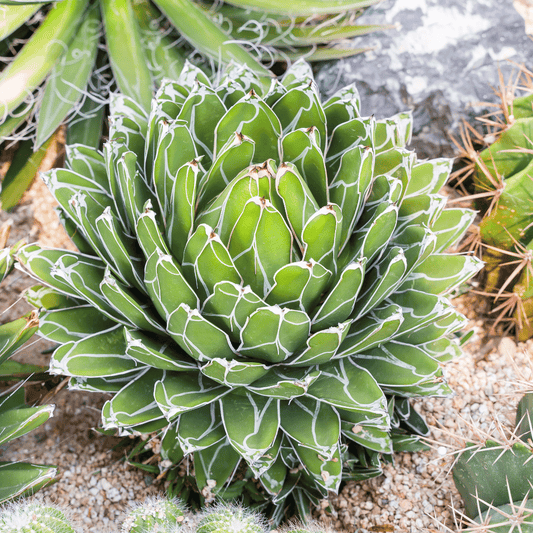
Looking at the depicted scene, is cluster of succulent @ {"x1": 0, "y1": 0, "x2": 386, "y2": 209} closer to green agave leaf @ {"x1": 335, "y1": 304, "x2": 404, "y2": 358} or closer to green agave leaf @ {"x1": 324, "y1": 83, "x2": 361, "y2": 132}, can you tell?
green agave leaf @ {"x1": 324, "y1": 83, "x2": 361, "y2": 132}

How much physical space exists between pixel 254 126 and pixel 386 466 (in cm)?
90

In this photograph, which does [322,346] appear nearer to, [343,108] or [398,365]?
[398,365]

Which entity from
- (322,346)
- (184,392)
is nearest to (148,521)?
(184,392)

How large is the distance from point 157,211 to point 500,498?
0.87 m

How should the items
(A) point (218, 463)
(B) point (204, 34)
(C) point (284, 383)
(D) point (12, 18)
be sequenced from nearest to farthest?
(C) point (284, 383)
(A) point (218, 463)
(D) point (12, 18)
(B) point (204, 34)

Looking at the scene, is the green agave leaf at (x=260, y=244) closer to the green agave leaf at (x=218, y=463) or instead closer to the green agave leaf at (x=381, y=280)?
the green agave leaf at (x=381, y=280)

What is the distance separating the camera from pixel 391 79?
1.75 meters

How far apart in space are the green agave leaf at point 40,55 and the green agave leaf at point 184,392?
3.10ft

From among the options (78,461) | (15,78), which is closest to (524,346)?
(78,461)

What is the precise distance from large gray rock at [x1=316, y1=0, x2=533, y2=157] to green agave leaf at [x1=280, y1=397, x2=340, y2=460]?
3.54ft

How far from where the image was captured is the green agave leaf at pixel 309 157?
39.4 inches

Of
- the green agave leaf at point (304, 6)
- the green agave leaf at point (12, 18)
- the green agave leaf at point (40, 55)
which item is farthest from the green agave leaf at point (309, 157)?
the green agave leaf at point (12, 18)

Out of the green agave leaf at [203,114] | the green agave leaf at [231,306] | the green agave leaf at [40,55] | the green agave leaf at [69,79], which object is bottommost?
the green agave leaf at [231,306]

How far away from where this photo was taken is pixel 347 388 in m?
0.97
